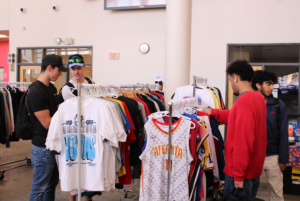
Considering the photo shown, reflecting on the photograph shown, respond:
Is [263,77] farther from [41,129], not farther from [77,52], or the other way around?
[77,52]

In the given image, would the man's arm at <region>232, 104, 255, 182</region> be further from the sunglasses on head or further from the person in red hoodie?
the sunglasses on head

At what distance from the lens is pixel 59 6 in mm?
7617

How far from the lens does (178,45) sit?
456 centimetres

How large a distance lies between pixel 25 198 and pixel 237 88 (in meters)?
3.41

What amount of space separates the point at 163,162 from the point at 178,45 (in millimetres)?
2893

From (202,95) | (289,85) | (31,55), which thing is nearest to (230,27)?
(289,85)

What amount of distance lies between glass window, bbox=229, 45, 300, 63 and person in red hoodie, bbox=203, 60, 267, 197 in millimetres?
4842

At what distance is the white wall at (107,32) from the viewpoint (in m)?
7.07

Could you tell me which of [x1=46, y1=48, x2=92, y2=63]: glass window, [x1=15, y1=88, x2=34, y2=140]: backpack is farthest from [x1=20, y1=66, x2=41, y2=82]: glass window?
[x1=15, y1=88, x2=34, y2=140]: backpack

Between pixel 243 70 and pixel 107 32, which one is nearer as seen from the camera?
pixel 243 70

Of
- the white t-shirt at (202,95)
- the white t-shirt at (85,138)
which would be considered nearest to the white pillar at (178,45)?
the white t-shirt at (202,95)

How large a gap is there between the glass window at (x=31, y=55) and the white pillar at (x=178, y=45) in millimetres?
5192

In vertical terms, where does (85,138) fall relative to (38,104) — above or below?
below

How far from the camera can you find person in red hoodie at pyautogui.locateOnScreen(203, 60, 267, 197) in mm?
1909
